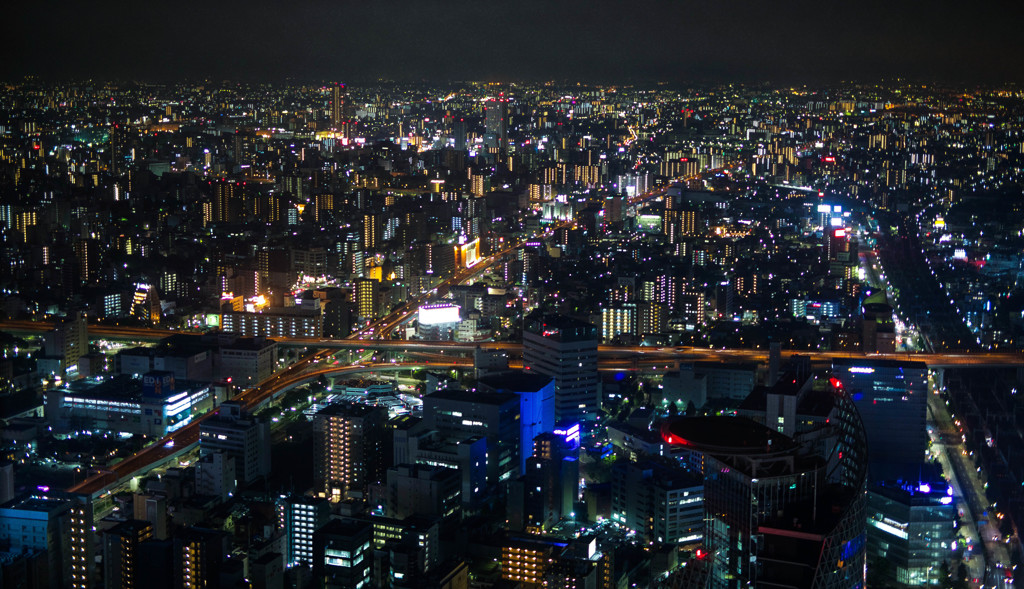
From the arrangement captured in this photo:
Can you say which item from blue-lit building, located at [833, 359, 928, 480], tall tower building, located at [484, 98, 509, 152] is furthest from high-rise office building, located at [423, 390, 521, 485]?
tall tower building, located at [484, 98, 509, 152]

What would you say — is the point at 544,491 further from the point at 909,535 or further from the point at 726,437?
the point at 726,437

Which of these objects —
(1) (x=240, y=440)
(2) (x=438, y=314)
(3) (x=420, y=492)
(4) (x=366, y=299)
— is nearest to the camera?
(3) (x=420, y=492)

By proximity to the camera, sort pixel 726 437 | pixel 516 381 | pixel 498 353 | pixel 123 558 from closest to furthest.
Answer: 1. pixel 726 437
2. pixel 123 558
3. pixel 516 381
4. pixel 498 353

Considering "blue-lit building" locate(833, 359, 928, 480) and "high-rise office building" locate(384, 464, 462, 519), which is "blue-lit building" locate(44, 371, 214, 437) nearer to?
"high-rise office building" locate(384, 464, 462, 519)

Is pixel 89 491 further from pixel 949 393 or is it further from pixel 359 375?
pixel 949 393

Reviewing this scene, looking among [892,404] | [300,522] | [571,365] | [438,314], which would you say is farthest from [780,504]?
[438,314]

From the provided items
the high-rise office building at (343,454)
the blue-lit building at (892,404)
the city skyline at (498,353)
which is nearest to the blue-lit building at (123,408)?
the city skyline at (498,353)
